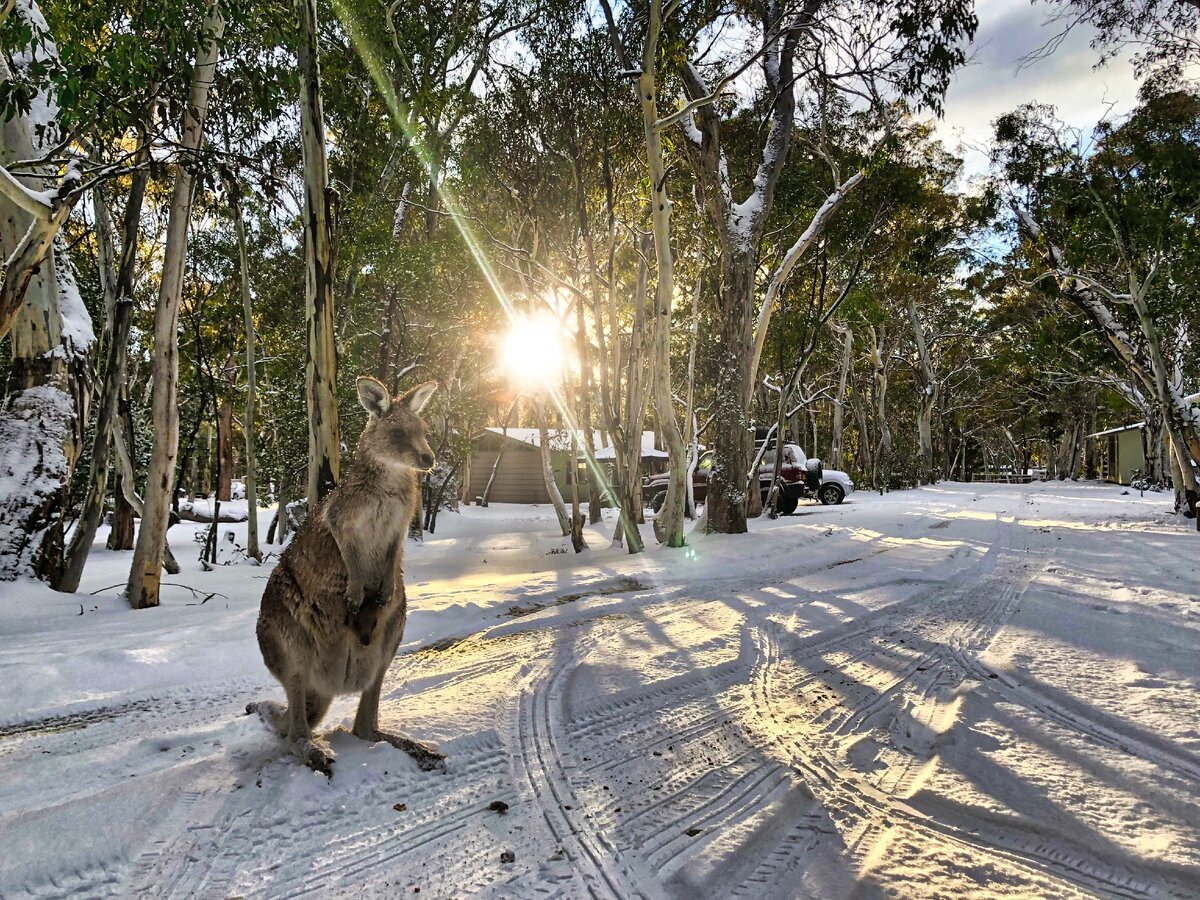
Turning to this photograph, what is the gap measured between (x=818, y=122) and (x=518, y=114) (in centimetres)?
753

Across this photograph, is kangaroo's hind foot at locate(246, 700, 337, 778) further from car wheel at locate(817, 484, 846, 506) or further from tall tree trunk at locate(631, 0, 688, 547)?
car wheel at locate(817, 484, 846, 506)

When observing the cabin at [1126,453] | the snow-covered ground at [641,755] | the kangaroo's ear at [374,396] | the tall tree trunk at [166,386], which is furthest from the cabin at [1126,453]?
the kangaroo's ear at [374,396]

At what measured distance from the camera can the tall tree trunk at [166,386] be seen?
6.05 metres

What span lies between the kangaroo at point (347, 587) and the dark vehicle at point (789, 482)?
1530 cm

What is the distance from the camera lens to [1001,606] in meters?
6.02

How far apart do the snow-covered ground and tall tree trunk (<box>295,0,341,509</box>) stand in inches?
62.5

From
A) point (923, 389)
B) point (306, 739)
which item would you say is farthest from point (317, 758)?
point (923, 389)

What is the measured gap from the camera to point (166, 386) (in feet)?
19.9

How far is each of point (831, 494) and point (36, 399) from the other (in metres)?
22.9

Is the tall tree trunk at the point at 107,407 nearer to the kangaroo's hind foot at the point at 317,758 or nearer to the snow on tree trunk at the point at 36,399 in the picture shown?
the snow on tree trunk at the point at 36,399

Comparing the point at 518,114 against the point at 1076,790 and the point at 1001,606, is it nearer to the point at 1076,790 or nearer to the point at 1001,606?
the point at 1001,606

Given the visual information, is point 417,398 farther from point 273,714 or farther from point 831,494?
point 831,494

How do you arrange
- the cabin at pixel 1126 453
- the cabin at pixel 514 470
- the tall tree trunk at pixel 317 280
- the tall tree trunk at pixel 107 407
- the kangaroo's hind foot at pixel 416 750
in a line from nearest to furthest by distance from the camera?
1. the kangaroo's hind foot at pixel 416 750
2. the tall tree trunk at pixel 317 280
3. the tall tree trunk at pixel 107 407
4. the cabin at pixel 514 470
5. the cabin at pixel 1126 453

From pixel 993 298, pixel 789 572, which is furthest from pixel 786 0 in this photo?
pixel 993 298
